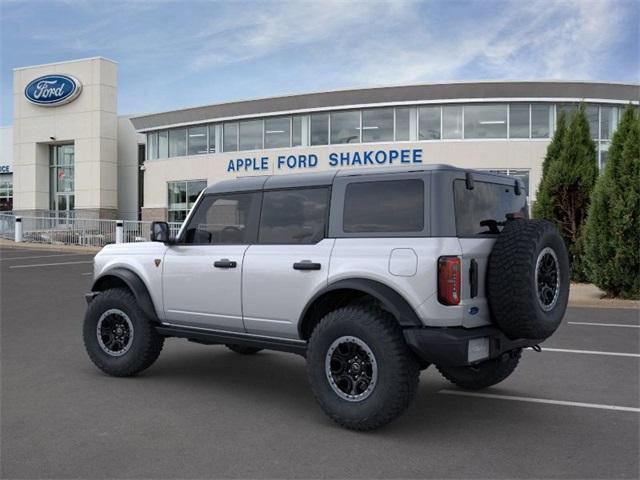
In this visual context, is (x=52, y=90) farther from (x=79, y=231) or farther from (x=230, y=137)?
(x=230, y=137)

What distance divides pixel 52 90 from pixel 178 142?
30.9 feet

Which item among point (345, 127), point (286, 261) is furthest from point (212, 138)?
point (286, 261)

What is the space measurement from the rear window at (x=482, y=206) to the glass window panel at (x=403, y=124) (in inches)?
885

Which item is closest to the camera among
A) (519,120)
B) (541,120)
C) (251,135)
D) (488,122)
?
(541,120)

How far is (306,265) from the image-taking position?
5074mm

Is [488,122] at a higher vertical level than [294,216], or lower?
higher

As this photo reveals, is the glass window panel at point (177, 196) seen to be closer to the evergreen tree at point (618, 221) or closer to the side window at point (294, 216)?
the evergreen tree at point (618, 221)

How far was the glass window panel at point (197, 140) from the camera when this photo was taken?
32.8 metres

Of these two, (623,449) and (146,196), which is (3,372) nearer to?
(623,449)

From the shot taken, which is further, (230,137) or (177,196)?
(177,196)

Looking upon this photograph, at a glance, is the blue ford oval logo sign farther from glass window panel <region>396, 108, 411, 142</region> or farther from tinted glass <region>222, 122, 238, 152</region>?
glass window panel <region>396, 108, 411, 142</region>

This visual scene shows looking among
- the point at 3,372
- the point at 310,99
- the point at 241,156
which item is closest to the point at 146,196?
the point at 241,156

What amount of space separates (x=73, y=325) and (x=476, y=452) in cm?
702

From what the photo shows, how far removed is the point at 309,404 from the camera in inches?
216
